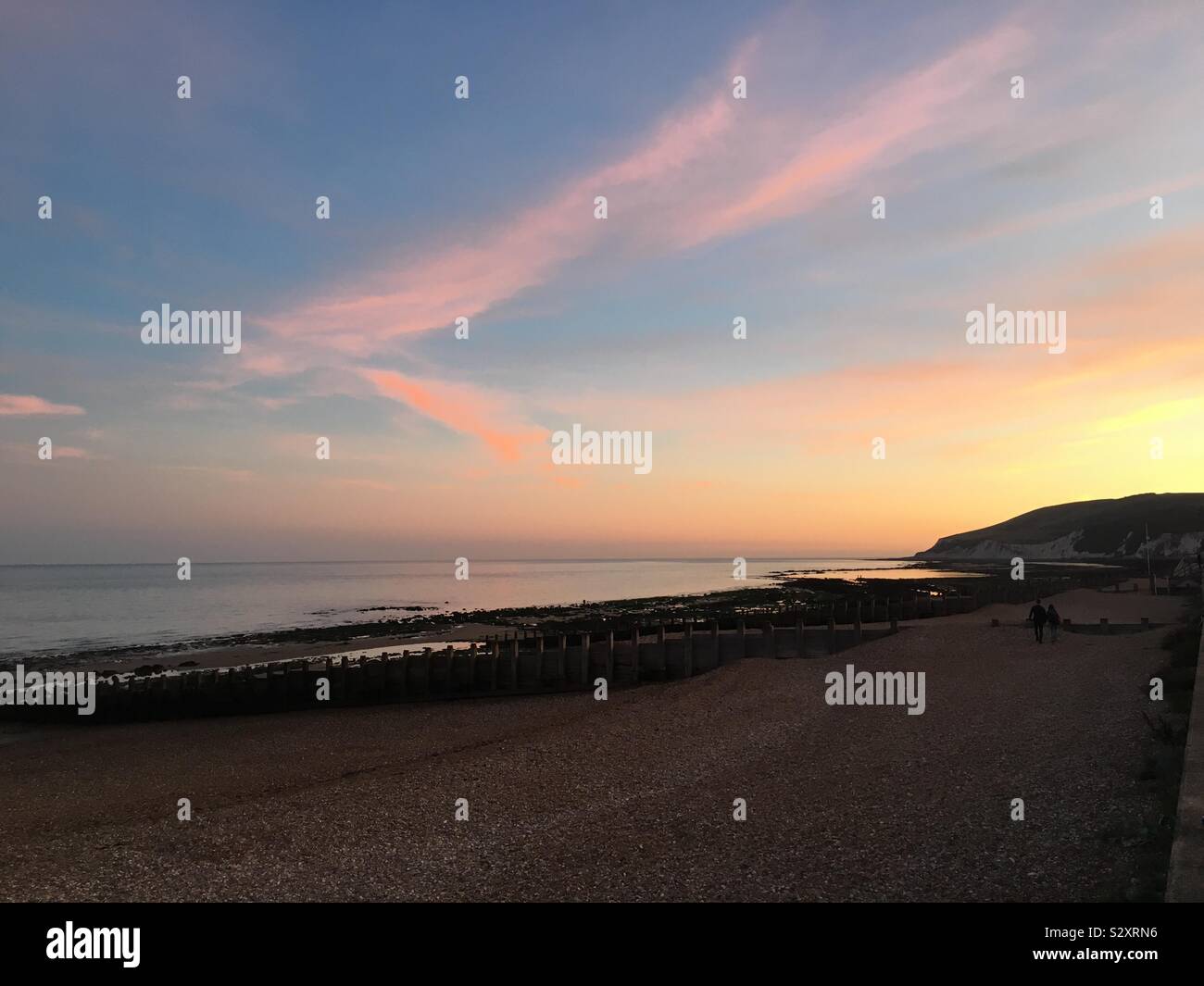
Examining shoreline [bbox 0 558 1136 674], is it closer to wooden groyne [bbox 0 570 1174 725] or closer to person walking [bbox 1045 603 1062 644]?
wooden groyne [bbox 0 570 1174 725]

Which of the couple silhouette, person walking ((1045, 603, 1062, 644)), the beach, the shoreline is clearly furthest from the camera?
the shoreline

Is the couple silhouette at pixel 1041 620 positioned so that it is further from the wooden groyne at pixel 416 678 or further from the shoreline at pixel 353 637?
the shoreline at pixel 353 637

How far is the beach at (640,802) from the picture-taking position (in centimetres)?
1003

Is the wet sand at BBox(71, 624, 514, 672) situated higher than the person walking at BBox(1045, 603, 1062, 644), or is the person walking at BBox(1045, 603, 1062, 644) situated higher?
the person walking at BBox(1045, 603, 1062, 644)

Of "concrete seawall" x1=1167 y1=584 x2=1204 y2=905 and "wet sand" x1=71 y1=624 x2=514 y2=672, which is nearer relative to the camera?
"concrete seawall" x1=1167 y1=584 x2=1204 y2=905

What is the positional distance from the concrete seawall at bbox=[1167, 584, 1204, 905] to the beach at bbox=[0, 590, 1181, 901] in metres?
0.69

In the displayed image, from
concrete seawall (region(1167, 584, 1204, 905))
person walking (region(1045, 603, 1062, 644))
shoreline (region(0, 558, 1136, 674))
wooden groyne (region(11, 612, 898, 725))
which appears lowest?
shoreline (region(0, 558, 1136, 674))

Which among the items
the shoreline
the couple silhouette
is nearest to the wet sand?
the shoreline

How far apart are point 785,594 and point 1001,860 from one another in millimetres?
75269

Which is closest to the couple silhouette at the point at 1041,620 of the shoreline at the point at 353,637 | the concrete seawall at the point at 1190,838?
the concrete seawall at the point at 1190,838

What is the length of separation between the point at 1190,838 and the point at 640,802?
8310 millimetres

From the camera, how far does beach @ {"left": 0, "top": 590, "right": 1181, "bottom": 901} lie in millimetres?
10031

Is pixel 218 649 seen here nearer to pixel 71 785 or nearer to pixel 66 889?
pixel 71 785

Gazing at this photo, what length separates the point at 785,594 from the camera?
8319 cm
